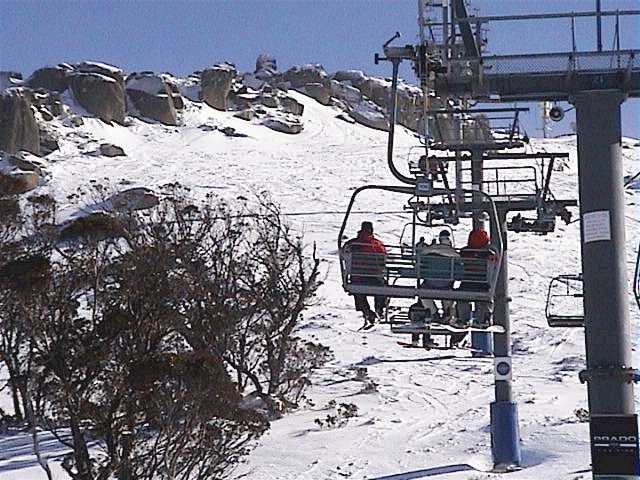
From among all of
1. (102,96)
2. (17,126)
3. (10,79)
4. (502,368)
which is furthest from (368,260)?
(10,79)

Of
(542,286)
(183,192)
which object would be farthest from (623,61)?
(183,192)

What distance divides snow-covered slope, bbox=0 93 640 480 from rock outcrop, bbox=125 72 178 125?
14451mm

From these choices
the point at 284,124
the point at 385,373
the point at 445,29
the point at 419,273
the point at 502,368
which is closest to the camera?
the point at 419,273

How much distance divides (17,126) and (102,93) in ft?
37.4

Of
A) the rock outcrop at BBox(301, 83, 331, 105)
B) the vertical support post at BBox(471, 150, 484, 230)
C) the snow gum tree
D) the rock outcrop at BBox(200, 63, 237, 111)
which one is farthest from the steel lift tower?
the rock outcrop at BBox(301, 83, 331, 105)

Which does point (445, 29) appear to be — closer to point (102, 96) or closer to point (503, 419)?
point (503, 419)

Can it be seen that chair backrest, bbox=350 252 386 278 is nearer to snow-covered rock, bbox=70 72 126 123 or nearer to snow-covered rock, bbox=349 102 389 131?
snow-covered rock, bbox=70 72 126 123

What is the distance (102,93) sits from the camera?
70.4m

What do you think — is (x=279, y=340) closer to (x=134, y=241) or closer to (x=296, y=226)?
(x=134, y=241)

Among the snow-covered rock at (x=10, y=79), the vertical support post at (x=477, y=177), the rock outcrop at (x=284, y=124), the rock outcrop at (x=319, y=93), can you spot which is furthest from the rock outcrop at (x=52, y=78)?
the vertical support post at (x=477, y=177)

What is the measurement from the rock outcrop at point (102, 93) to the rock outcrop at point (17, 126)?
823 cm

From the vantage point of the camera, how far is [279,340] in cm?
2241

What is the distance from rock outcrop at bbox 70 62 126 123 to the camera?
69.9 metres

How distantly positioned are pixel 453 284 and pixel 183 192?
33920mm
